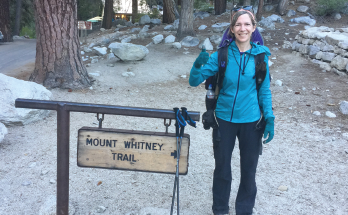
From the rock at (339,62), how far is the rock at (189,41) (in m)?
4.69

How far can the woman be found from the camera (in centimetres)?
243

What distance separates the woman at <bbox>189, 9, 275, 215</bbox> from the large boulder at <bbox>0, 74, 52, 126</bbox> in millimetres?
3651

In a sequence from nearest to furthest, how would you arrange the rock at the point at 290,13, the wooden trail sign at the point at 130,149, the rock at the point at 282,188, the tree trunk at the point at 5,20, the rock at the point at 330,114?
the wooden trail sign at the point at 130,149 < the rock at the point at 282,188 < the rock at the point at 330,114 < the rock at the point at 290,13 < the tree trunk at the point at 5,20

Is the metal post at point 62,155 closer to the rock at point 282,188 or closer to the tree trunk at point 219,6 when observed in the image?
the rock at point 282,188

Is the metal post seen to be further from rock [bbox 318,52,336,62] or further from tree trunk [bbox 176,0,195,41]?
tree trunk [bbox 176,0,195,41]

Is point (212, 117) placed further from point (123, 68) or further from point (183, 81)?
point (123, 68)

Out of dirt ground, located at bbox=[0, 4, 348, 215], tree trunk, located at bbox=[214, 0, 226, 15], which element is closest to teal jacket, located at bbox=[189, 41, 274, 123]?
dirt ground, located at bbox=[0, 4, 348, 215]

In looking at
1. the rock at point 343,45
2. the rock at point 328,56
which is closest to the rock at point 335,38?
the rock at point 343,45

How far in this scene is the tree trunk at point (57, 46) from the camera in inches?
260

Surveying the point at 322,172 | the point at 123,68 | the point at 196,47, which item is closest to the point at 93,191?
the point at 322,172

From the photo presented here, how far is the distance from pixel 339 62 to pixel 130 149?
7.39 m

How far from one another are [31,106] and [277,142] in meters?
3.84

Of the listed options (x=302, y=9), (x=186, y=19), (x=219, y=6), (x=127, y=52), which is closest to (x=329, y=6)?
(x=302, y=9)

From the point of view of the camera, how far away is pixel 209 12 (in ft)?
57.9
